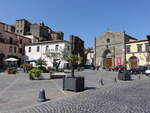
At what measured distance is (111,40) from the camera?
1829 inches

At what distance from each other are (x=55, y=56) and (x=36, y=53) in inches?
447

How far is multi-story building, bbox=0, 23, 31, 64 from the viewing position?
40406 millimetres

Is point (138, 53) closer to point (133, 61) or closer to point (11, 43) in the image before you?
point (133, 61)

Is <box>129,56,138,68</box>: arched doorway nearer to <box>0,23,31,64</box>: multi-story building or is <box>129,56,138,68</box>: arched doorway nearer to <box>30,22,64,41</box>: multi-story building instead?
<box>30,22,64,41</box>: multi-story building

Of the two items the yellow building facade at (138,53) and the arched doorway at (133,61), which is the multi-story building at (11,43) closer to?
the yellow building facade at (138,53)

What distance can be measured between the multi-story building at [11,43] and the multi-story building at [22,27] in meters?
9.11

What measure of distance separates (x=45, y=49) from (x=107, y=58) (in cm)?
1708

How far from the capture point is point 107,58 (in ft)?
152

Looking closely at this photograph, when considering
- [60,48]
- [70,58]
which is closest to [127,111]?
[70,58]

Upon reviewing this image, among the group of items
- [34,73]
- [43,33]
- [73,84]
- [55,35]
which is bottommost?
[73,84]

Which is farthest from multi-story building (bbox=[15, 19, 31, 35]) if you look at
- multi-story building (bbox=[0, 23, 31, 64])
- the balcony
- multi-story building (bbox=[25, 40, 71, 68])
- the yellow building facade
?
the yellow building facade

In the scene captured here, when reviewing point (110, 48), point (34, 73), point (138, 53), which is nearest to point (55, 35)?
point (110, 48)

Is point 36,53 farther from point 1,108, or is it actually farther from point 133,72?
point 1,108

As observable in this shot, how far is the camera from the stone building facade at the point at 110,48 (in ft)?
143
